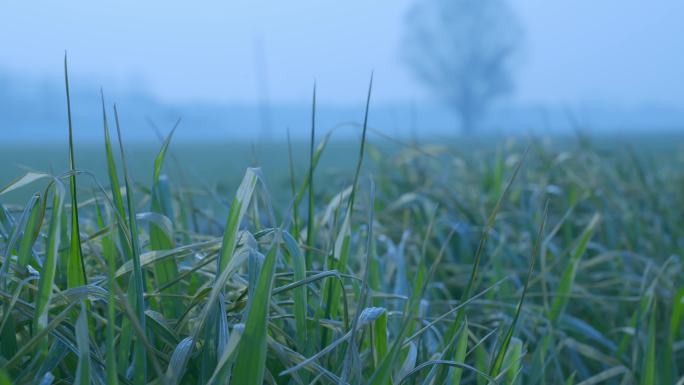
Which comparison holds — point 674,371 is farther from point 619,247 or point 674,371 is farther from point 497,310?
point 619,247

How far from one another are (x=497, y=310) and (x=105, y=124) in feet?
2.06

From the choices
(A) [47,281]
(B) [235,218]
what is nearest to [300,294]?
(B) [235,218]

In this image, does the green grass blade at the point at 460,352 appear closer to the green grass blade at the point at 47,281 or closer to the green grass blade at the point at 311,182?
the green grass blade at the point at 311,182

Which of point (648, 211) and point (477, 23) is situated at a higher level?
point (477, 23)

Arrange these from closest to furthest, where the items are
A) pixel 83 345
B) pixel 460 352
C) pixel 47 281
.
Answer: pixel 83 345 → pixel 47 281 → pixel 460 352

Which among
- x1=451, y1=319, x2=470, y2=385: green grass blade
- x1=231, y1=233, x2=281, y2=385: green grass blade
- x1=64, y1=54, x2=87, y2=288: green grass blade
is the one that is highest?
x1=64, y1=54, x2=87, y2=288: green grass blade

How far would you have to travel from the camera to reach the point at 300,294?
552 mm

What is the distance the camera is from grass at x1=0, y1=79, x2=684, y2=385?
48 cm

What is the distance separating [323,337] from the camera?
0.63m

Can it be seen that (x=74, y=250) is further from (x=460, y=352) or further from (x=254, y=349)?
(x=460, y=352)

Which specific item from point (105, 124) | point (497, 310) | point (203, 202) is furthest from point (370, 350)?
point (203, 202)

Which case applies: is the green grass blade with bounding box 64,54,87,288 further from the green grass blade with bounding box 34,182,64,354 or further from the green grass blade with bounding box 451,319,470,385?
the green grass blade with bounding box 451,319,470,385

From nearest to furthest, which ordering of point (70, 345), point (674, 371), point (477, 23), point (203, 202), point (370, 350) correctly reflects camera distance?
point (70, 345)
point (370, 350)
point (674, 371)
point (203, 202)
point (477, 23)

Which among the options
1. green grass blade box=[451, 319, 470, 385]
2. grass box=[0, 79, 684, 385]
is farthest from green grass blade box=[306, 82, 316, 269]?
green grass blade box=[451, 319, 470, 385]
